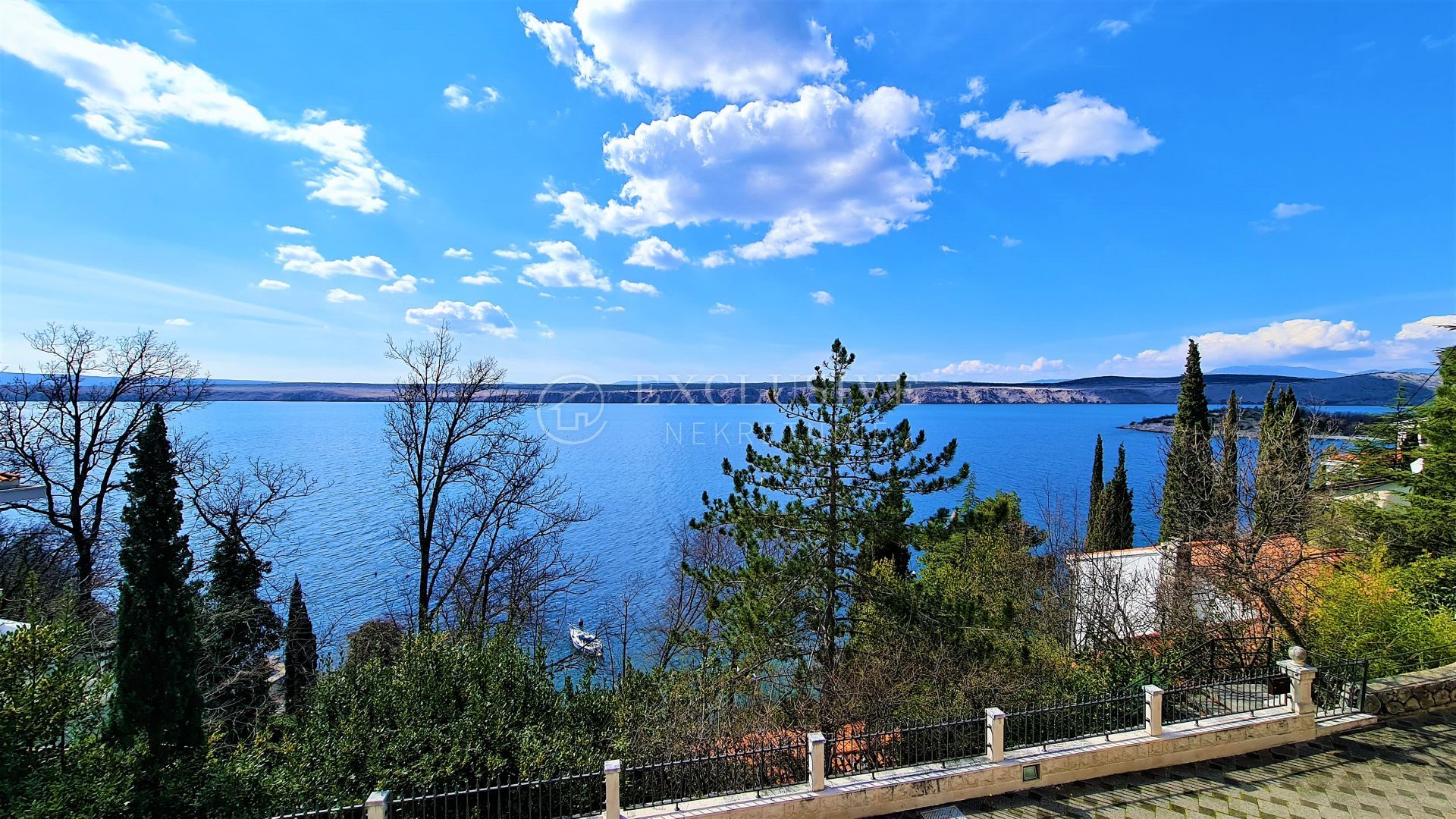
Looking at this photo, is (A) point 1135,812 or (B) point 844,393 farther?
(B) point 844,393

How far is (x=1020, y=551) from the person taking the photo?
23688 millimetres

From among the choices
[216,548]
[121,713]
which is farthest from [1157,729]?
[216,548]

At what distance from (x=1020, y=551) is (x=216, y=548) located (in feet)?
91.6

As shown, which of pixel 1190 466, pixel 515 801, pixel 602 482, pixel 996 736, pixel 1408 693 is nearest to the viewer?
pixel 515 801

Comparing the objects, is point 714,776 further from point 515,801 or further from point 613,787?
point 515,801

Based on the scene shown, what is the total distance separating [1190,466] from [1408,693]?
12.4 meters

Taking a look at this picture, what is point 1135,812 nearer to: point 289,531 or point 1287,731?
point 1287,731

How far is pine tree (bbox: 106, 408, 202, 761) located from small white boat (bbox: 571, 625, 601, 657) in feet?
55.4

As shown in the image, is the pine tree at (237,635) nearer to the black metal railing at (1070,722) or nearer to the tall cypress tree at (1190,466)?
the black metal railing at (1070,722)

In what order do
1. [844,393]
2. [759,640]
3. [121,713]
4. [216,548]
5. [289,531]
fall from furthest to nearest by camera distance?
[289,531]
[216,548]
[844,393]
[759,640]
[121,713]

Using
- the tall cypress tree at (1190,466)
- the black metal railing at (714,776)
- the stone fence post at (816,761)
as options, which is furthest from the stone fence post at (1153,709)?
the tall cypress tree at (1190,466)

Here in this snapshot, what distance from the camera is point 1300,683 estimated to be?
29.6 feet

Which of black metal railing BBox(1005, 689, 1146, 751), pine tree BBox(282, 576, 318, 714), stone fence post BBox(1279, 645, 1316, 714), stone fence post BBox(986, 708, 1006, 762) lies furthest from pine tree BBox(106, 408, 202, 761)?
stone fence post BBox(1279, 645, 1316, 714)

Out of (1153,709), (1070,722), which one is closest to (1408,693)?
(1153,709)
